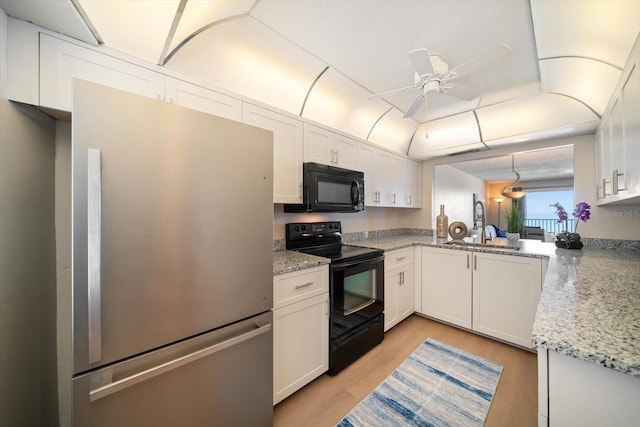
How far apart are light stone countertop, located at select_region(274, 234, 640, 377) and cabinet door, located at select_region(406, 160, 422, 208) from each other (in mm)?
1939

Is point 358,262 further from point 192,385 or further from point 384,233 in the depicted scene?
point 384,233

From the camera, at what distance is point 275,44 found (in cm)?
168

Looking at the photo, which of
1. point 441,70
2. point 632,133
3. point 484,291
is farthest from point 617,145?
point 484,291

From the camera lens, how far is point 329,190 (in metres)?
2.18

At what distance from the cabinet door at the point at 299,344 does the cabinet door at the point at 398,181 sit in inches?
73.9

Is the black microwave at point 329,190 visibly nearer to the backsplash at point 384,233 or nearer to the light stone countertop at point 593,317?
the backsplash at point 384,233

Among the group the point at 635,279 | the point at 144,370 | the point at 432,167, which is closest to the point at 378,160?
the point at 432,167

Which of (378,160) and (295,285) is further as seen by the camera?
(378,160)

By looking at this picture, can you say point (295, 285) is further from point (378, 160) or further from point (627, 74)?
point (627, 74)

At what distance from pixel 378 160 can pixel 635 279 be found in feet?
7.16

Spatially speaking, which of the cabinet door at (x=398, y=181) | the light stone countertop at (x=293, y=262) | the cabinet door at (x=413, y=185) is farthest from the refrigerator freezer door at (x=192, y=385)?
the cabinet door at (x=413, y=185)

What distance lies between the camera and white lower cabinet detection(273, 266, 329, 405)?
1.53 m

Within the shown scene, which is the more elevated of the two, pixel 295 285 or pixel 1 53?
pixel 1 53

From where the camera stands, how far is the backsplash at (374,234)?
2.26 metres
